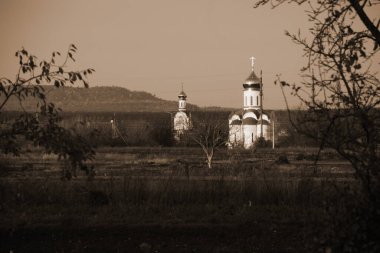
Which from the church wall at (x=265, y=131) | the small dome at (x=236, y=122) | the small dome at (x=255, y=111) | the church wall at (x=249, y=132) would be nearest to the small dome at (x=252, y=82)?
the small dome at (x=255, y=111)

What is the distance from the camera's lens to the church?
7712 cm

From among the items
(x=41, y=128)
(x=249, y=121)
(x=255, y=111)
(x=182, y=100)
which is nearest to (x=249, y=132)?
(x=249, y=121)

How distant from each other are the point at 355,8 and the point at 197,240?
6.57m

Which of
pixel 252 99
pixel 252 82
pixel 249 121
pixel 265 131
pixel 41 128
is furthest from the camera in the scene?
pixel 252 99

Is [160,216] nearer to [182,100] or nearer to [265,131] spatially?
[265,131]

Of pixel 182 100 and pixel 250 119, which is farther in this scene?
pixel 182 100

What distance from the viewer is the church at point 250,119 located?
253 feet

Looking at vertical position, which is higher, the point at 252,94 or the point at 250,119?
the point at 252,94

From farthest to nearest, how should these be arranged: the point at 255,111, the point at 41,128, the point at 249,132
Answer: the point at 255,111
the point at 249,132
the point at 41,128

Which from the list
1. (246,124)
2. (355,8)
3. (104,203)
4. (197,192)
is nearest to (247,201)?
(197,192)

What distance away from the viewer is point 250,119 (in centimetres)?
7794

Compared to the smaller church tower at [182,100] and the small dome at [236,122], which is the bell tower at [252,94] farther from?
the smaller church tower at [182,100]

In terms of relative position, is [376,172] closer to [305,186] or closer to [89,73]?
[89,73]

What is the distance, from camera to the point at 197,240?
12195 millimetres
